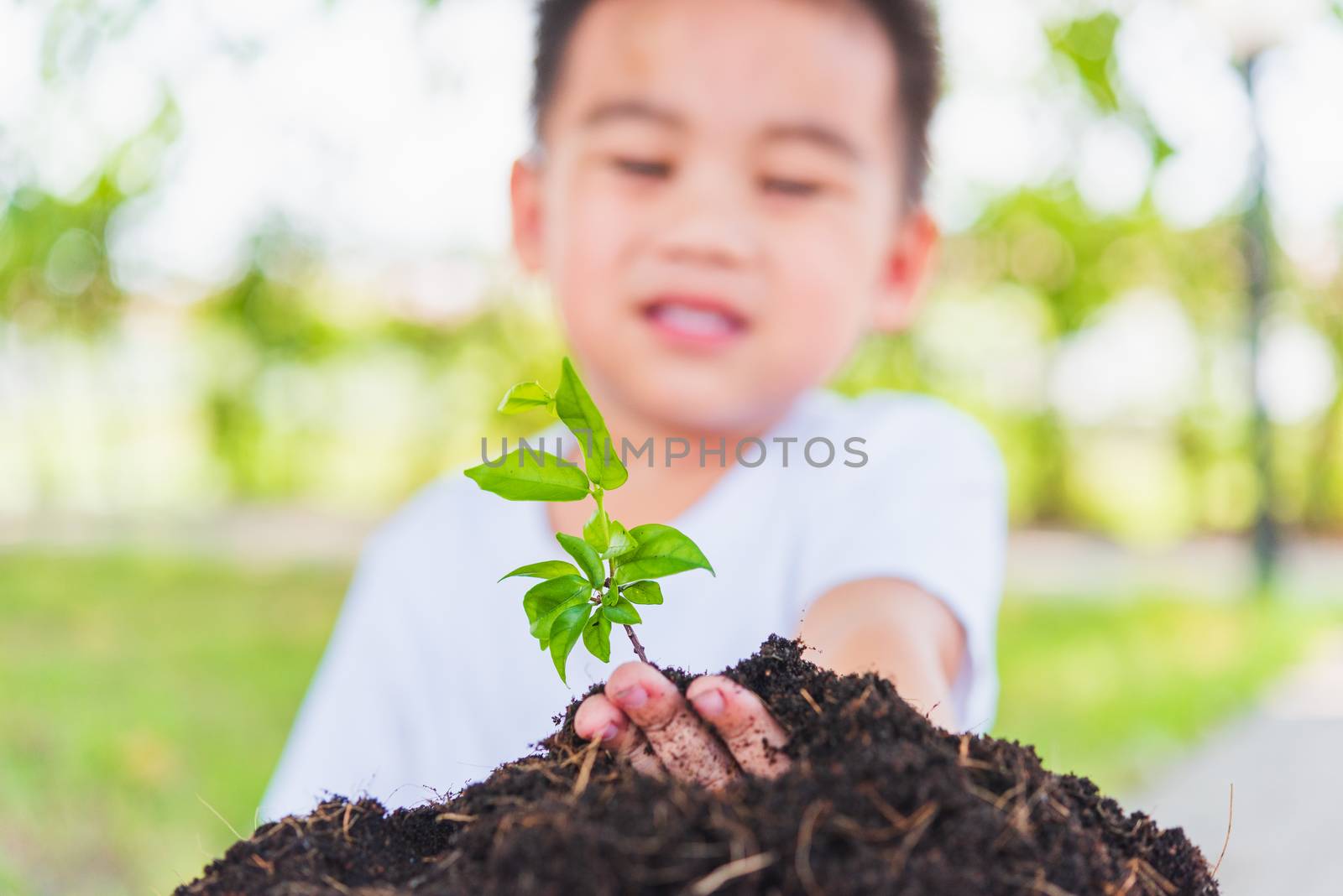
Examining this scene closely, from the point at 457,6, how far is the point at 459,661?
7.91 feet

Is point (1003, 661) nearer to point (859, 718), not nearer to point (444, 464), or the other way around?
point (444, 464)

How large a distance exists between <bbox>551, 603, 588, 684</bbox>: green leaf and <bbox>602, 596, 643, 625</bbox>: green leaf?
0.02m

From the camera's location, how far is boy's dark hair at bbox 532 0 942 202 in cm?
209


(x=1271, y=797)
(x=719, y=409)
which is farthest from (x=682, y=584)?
(x=1271, y=797)

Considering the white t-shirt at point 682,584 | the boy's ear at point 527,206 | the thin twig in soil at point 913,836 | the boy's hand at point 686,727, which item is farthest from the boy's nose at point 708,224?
the thin twig in soil at point 913,836

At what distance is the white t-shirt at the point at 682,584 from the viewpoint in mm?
1787

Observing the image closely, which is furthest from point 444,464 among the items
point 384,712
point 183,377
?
point 384,712

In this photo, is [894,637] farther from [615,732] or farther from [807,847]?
[807,847]

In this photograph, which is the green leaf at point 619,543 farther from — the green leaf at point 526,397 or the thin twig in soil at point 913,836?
the thin twig in soil at point 913,836

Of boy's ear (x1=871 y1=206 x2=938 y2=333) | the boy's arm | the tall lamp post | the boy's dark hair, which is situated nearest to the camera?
the boy's arm

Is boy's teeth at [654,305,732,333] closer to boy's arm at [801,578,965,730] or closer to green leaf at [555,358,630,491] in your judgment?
boy's arm at [801,578,965,730]

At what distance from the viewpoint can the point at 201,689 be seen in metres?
4.75

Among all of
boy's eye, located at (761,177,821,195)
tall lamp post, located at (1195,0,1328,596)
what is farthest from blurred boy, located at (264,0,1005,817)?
tall lamp post, located at (1195,0,1328,596)

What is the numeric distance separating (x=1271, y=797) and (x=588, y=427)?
10.3 ft
